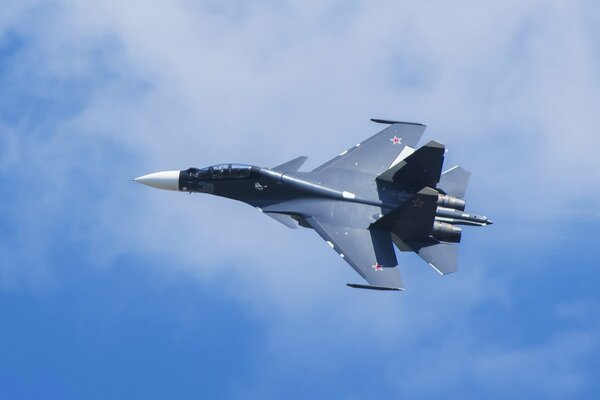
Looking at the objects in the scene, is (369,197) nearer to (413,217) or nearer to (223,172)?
(413,217)

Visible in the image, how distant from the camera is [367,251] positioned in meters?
53.6

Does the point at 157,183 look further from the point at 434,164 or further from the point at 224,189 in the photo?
the point at 434,164

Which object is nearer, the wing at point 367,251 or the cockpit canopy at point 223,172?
the wing at point 367,251

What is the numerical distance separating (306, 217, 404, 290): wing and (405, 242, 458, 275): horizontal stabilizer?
1298mm

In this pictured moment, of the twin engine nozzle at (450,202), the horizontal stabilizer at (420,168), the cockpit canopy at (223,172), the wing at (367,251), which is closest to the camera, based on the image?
the wing at (367,251)

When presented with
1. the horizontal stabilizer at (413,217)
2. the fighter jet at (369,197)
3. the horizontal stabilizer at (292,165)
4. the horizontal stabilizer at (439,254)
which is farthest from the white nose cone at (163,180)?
the horizontal stabilizer at (439,254)

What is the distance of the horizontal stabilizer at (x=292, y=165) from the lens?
186 feet

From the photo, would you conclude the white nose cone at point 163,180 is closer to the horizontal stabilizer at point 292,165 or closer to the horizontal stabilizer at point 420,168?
the horizontal stabilizer at point 292,165

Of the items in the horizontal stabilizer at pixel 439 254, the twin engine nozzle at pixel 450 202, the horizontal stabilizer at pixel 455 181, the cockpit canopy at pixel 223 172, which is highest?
the cockpit canopy at pixel 223 172

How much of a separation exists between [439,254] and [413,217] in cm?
222

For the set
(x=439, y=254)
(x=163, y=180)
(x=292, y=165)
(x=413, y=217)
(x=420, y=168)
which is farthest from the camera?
(x=292, y=165)

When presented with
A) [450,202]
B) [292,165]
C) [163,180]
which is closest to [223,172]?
[163,180]

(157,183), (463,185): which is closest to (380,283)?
(463,185)

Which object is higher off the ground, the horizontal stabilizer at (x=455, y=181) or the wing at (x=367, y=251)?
the horizontal stabilizer at (x=455, y=181)
